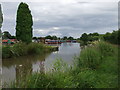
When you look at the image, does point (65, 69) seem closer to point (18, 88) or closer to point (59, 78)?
point (59, 78)

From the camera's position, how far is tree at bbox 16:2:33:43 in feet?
52.5

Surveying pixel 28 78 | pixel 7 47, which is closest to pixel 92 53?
pixel 28 78

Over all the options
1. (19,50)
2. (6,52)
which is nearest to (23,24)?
(19,50)

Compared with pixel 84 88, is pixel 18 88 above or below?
above

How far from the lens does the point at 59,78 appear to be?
301 cm

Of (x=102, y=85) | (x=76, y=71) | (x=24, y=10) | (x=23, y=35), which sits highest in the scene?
(x=24, y=10)

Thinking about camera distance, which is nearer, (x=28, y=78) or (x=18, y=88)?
(x=18, y=88)

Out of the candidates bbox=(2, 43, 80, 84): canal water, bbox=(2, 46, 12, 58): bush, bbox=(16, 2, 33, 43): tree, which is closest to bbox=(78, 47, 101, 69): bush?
bbox=(2, 43, 80, 84): canal water

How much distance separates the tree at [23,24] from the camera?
16000 millimetres

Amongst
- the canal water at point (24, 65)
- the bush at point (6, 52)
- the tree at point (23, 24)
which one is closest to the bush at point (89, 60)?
the canal water at point (24, 65)

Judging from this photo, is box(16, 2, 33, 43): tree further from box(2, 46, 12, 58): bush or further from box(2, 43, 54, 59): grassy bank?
box(2, 46, 12, 58): bush

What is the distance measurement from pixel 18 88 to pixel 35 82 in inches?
12.1

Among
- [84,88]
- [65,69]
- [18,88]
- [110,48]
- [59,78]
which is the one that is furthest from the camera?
[110,48]

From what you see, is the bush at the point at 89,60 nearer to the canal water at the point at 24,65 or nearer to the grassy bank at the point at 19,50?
the canal water at the point at 24,65
